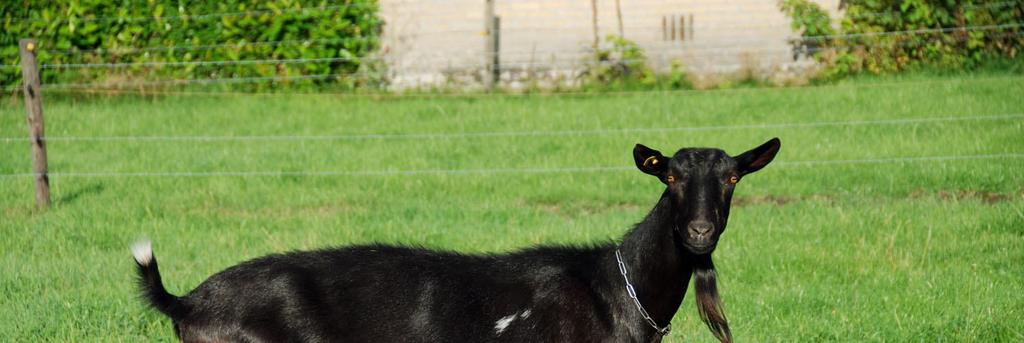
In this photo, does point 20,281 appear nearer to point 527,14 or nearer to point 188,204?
point 188,204

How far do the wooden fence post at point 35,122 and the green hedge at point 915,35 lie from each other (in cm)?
955

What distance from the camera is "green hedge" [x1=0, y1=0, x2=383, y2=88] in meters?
16.5

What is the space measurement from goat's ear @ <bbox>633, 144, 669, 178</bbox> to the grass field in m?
1.56

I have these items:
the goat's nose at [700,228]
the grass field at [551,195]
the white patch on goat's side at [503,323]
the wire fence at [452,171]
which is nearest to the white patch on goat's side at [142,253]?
the grass field at [551,195]

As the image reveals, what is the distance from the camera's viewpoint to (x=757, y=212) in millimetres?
10297

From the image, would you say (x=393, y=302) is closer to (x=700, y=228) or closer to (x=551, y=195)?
(x=700, y=228)

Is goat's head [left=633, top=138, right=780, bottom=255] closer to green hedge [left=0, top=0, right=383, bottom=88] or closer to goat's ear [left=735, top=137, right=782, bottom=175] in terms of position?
goat's ear [left=735, top=137, right=782, bottom=175]

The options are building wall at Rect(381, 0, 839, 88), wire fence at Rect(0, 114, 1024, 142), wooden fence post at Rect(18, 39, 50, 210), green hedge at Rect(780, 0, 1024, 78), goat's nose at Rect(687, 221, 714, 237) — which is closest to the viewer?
goat's nose at Rect(687, 221, 714, 237)

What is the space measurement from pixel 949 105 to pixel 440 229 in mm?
6713

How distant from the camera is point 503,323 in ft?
17.4

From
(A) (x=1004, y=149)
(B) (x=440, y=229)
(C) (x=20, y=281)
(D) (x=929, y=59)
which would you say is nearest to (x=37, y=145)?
(C) (x=20, y=281)

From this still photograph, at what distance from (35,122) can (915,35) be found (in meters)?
11.1

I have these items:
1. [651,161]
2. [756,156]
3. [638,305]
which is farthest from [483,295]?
[756,156]

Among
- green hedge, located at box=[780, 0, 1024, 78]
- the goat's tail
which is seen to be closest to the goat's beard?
the goat's tail
